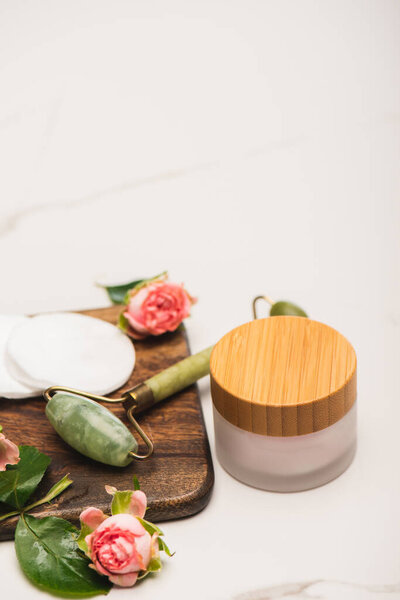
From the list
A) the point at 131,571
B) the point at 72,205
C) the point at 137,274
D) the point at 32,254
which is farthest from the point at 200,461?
the point at 72,205

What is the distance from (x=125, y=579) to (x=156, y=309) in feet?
1.53

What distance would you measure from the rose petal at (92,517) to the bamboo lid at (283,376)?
0.19 meters

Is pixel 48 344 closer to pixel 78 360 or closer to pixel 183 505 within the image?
pixel 78 360

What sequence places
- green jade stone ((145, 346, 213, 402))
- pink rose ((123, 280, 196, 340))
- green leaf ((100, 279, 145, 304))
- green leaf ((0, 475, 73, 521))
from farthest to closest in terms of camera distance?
1. green leaf ((100, 279, 145, 304))
2. pink rose ((123, 280, 196, 340))
3. green jade stone ((145, 346, 213, 402))
4. green leaf ((0, 475, 73, 521))

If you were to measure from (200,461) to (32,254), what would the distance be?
2.45 ft

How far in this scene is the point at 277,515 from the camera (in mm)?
1023

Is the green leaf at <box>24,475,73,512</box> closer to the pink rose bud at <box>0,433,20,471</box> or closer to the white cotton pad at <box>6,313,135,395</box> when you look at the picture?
the pink rose bud at <box>0,433,20,471</box>

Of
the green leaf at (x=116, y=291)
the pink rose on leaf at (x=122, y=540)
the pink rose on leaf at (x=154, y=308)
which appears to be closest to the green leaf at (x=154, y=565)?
the pink rose on leaf at (x=122, y=540)

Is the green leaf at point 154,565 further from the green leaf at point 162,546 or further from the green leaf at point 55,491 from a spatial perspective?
the green leaf at point 55,491

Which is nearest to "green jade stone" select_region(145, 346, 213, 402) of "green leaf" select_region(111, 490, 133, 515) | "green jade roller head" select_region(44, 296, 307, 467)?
"green jade roller head" select_region(44, 296, 307, 467)

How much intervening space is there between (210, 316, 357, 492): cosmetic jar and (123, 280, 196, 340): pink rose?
212mm

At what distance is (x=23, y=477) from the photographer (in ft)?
3.30

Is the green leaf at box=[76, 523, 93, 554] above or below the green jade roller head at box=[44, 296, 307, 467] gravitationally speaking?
below

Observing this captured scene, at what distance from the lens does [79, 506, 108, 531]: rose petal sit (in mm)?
928
